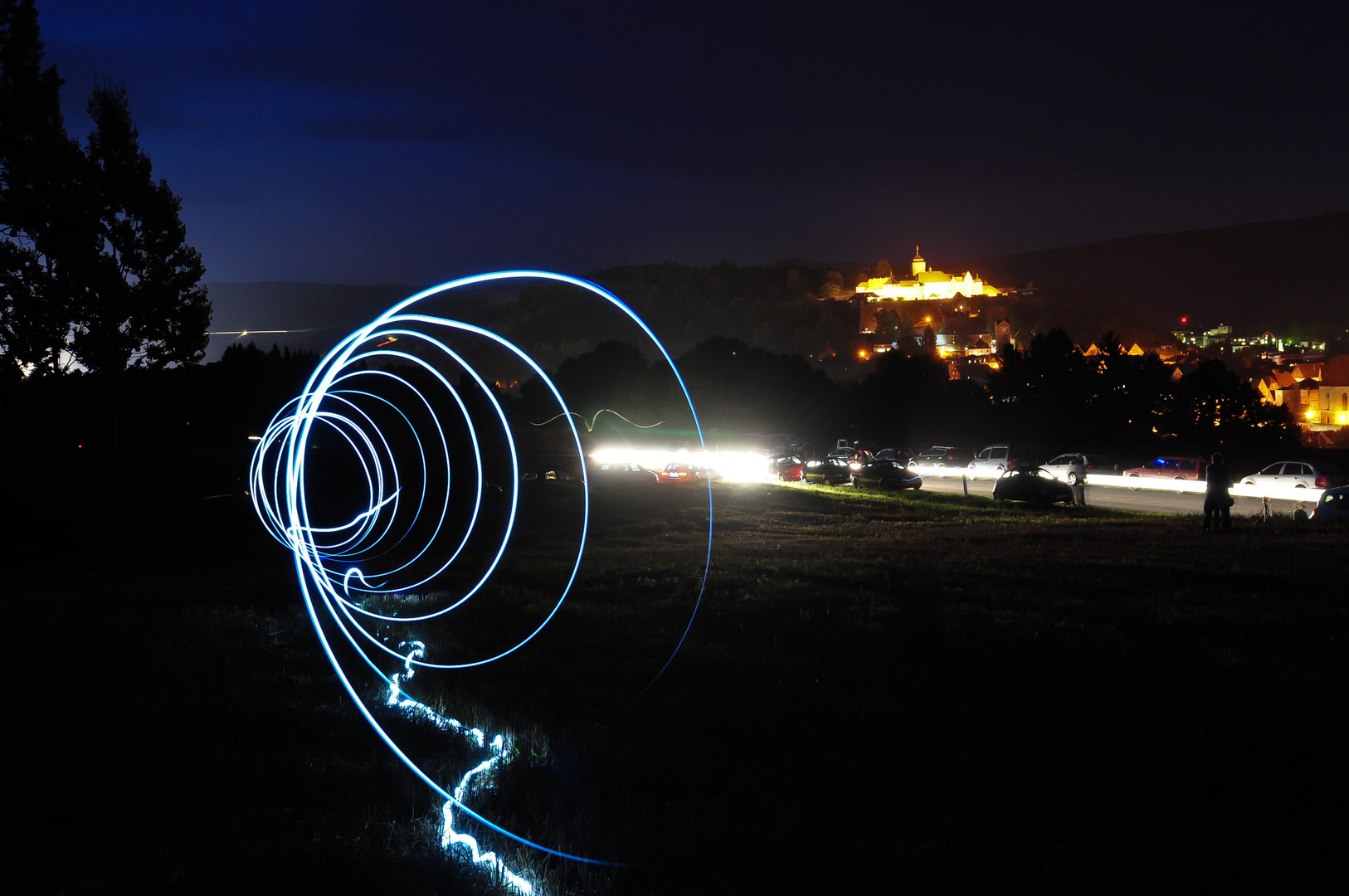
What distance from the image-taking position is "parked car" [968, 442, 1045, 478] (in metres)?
45.2

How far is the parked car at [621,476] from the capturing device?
100 feet

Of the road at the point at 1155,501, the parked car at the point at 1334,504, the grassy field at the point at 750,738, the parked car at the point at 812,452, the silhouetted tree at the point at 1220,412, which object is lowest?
the grassy field at the point at 750,738

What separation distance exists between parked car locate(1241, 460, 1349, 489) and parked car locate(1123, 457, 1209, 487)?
2410mm

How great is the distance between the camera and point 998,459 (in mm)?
46688

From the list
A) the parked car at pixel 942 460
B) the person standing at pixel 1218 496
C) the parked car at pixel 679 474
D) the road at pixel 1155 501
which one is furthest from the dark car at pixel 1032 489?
the parked car at pixel 942 460

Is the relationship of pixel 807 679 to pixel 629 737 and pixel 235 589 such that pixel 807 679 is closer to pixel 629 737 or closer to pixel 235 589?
pixel 629 737

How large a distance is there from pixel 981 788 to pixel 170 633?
791 cm

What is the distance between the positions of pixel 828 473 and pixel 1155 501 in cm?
1534

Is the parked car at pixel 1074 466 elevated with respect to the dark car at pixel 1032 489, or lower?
elevated

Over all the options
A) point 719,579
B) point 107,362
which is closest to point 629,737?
point 719,579

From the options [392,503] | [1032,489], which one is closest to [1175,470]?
[1032,489]

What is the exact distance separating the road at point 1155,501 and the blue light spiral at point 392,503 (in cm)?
1809

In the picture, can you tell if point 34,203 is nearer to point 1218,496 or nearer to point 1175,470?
point 1218,496

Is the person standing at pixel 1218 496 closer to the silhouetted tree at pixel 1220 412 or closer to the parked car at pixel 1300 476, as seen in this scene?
the parked car at pixel 1300 476
